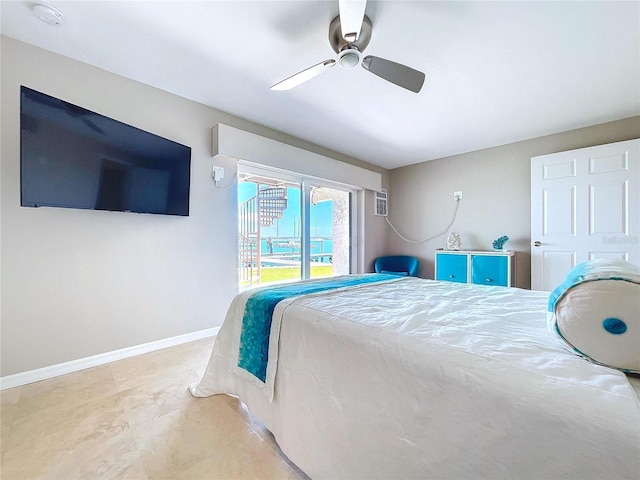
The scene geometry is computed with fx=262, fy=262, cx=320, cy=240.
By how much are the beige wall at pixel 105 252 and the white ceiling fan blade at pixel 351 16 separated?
181 cm

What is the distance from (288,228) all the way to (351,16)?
249 cm

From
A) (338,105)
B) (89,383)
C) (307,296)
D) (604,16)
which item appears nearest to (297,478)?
(307,296)

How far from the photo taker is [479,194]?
12.5 ft

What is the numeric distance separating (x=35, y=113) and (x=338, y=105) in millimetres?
2222

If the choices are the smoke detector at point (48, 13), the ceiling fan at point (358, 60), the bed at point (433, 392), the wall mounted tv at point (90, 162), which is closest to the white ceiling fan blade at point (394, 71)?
the ceiling fan at point (358, 60)

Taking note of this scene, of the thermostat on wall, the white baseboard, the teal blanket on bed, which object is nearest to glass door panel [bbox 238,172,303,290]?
the white baseboard

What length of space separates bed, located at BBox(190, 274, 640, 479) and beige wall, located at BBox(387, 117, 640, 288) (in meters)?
2.52

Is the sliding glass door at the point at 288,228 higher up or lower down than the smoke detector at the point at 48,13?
lower down

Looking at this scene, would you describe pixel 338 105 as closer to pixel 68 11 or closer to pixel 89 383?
pixel 68 11

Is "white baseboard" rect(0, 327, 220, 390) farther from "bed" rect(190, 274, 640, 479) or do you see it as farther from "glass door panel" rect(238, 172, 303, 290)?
"bed" rect(190, 274, 640, 479)

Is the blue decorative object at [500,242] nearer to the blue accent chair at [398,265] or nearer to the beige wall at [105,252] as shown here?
the blue accent chair at [398,265]

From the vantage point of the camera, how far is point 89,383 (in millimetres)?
1825

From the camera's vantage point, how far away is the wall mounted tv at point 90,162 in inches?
60.8

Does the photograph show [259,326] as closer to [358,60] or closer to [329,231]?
[358,60]
